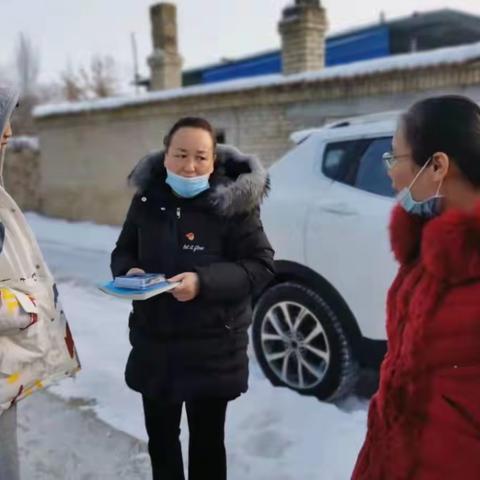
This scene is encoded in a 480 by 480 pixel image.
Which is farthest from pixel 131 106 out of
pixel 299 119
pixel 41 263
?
pixel 41 263

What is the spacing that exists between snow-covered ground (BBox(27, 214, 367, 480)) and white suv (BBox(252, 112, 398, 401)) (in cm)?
23

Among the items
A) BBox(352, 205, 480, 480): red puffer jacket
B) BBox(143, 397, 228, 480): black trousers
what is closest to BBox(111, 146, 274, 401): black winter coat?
BBox(143, 397, 228, 480): black trousers

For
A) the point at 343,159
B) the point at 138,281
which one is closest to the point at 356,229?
the point at 343,159

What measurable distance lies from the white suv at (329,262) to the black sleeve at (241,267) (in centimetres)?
137

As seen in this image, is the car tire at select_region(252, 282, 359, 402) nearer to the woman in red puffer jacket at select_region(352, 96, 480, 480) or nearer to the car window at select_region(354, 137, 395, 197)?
the car window at select_region(354, 137, 395, 197)

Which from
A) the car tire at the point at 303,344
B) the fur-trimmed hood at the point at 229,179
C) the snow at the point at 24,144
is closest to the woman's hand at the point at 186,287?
the fur-trimmed hood at the point at 229,179

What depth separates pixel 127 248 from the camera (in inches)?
99.2

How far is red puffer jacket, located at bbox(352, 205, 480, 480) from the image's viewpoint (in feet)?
4.85

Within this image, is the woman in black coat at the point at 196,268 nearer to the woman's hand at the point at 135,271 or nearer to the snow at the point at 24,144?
the woman's hand at the point at 135,271

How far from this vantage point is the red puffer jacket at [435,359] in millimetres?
1479

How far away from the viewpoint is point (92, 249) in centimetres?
1116

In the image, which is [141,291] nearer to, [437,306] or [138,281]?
[138,281]

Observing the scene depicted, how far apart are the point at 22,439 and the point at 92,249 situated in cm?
786

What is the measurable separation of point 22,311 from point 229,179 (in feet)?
2.86
